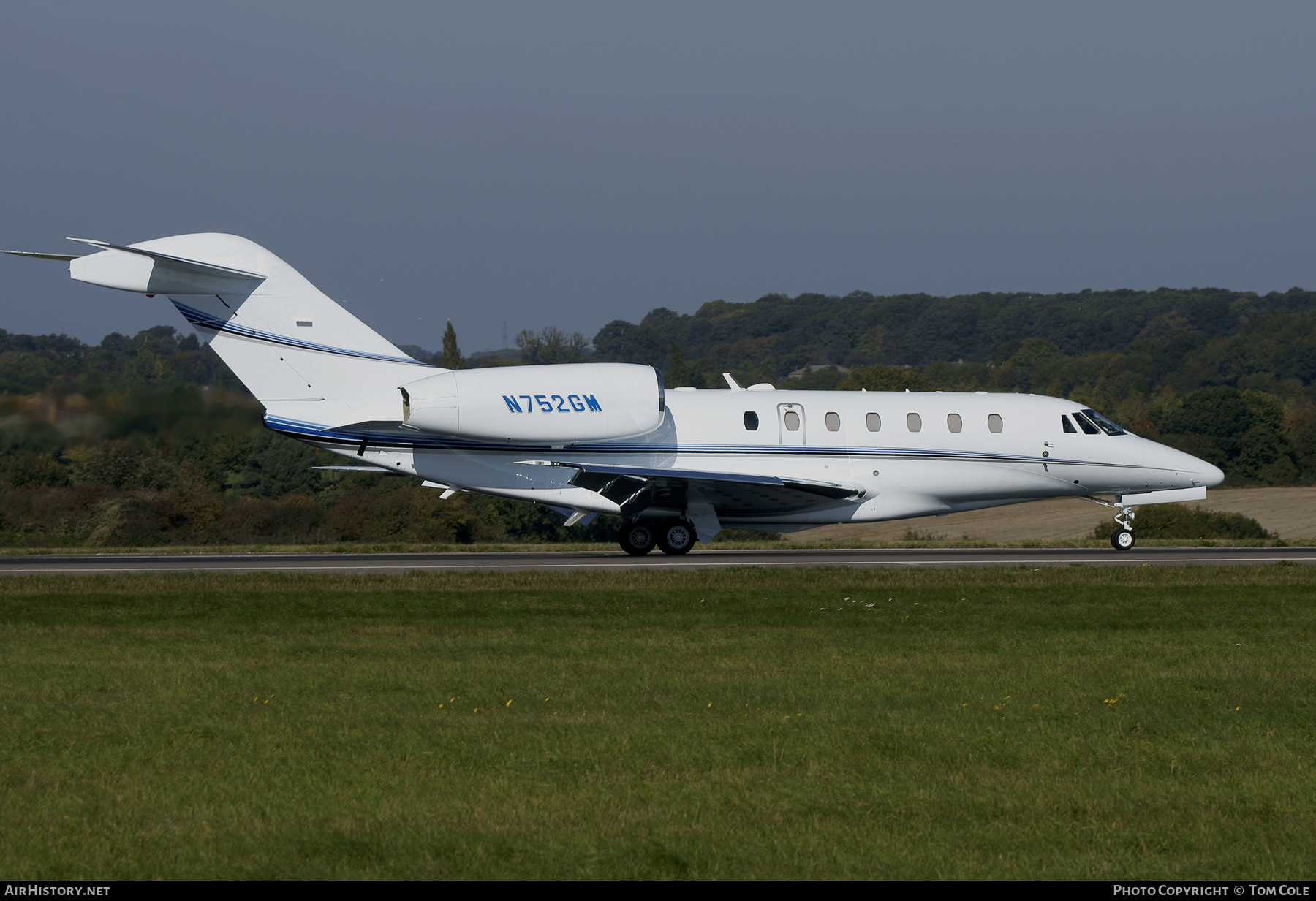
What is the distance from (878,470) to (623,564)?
5792 millimetres

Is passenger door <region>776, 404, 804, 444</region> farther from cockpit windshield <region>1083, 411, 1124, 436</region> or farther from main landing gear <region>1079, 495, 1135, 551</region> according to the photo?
cockpit windshield <region>1083, 411, 1124, 436</region>

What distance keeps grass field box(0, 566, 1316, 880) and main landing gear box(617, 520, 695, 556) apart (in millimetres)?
9480

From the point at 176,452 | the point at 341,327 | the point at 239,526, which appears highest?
the point at 341,327

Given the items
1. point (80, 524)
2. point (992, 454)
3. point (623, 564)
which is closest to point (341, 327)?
point (623, 564)

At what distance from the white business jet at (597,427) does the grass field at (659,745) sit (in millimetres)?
8198

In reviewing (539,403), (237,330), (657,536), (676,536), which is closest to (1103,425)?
(676,536)

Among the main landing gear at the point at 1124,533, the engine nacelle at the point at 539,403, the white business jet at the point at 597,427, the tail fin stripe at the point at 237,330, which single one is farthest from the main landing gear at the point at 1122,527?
the tail fin stripe at the point at 237,330

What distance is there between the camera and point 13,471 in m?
33.5

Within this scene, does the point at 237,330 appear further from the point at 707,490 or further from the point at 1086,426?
the point at 1086,426

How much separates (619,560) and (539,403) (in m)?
3.26

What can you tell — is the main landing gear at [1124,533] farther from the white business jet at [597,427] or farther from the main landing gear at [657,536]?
the main landing gear at [657,536]

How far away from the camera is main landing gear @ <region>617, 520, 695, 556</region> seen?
981 inches
